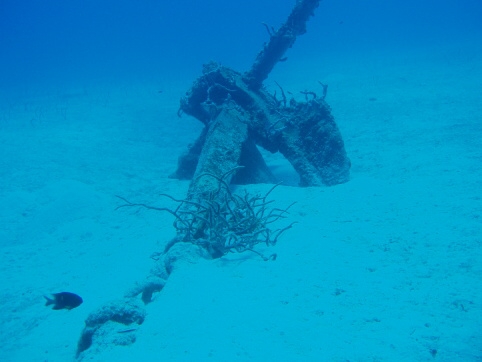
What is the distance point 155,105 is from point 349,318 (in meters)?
18.9

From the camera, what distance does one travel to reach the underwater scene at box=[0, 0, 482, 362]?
2982mm

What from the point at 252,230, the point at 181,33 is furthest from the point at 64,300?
the point at 181,33

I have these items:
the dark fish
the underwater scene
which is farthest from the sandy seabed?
the dark fish

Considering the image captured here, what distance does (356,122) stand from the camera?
12.3 m

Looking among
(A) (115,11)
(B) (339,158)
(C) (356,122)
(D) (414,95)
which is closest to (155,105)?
(C) (356,122)

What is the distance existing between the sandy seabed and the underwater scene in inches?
1.0

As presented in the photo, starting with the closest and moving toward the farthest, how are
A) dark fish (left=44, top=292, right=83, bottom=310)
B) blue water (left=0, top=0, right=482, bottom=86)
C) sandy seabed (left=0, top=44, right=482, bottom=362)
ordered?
sandy seabed (left=0, top=44, right=482, bottom=362)
dark fish (left=44, top=292, right=83, bottom=310)
blue water (left=0, top=0, right=482, bottom=86)

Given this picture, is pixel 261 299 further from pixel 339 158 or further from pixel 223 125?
pixel 339 158

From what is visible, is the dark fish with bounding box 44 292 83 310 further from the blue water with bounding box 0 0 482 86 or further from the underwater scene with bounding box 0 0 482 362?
the blue water with bounding box 0 0 482 86

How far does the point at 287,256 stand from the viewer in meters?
4.20

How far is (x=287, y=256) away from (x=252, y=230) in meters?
0.74

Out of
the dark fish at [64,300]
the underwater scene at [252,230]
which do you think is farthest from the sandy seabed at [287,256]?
the dark fish at [64,300]

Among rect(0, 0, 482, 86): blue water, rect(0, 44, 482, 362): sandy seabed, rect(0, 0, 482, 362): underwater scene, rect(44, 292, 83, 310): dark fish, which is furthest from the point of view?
rect(0, 0, 482, 86): blue water

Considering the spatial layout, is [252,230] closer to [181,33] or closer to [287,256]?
[287,256]
